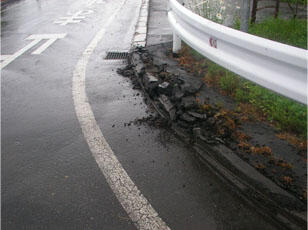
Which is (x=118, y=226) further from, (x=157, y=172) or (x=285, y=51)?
(x=285, y=51)

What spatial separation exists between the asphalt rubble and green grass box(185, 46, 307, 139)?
179mm

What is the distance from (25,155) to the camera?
11.1ft

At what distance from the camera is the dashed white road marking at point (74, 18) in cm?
983

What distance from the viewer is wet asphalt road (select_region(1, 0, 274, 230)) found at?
8.31 feet

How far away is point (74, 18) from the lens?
1035 centimetres

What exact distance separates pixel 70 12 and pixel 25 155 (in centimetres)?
935

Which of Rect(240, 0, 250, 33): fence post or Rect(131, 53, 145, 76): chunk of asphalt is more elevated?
Rect(240, 0, 250, 33): fence post

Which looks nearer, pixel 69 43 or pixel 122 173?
pixel 122 173

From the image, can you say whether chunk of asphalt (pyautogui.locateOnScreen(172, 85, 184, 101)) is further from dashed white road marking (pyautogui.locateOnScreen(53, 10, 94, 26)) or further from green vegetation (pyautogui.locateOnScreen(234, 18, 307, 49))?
dashed white road marking (pyautogui.locateOnScreen(53, 10, 94, 26))

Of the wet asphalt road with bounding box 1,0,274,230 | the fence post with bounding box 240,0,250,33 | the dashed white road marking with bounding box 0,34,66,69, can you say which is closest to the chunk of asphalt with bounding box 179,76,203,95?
the wet asphalt road with bounding box 1,0,274,230

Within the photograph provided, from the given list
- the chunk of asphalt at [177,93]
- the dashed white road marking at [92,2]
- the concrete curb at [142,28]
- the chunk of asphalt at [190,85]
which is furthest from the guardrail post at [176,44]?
the dashed white road marking at [92,2]

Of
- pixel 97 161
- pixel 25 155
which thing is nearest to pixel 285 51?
pixel 97 161

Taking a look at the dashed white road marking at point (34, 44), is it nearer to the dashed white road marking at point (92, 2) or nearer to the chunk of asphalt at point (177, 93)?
the chunk of asphalt at point (177, 93)

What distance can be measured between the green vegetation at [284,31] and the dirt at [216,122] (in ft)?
6.69
